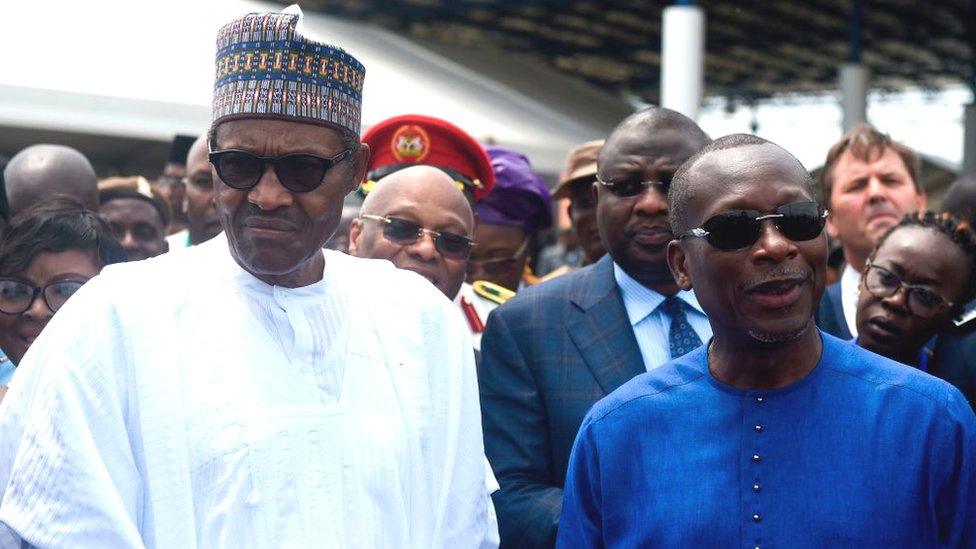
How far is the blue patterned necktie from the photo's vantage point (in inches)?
132

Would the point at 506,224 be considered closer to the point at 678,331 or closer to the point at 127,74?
the point at 678,331

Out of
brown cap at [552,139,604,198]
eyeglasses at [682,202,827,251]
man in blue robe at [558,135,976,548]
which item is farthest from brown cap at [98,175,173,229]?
eyeglasses at [682,202,827,251]

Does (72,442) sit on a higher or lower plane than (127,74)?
lower

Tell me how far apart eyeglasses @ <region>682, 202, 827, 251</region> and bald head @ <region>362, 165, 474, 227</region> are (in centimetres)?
155

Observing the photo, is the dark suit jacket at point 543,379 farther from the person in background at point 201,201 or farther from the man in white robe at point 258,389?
the person in background at point 201,201

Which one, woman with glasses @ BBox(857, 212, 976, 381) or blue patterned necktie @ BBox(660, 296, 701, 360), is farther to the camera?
woman with glasses @ BBox(857, 212, 976, 381)

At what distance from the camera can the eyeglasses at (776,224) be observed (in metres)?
2.44

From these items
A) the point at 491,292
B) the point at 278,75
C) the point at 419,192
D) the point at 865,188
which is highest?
the point at 278,75

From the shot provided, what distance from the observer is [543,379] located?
10.7 feet

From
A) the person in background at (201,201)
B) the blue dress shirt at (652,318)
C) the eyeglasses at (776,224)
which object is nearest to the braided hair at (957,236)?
the blue dress shirt at (652,318)

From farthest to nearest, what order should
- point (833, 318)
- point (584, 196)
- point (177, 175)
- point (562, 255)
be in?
1. point (562, 255)
2. point (177, 175)
3. point (584, 196)
4. point (833, 318)

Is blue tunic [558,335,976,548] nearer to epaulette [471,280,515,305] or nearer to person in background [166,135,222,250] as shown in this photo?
epaulette [471,280,515,305]

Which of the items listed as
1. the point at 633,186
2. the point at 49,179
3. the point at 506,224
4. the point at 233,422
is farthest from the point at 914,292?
the point at 49,179

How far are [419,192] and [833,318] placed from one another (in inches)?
52.1
